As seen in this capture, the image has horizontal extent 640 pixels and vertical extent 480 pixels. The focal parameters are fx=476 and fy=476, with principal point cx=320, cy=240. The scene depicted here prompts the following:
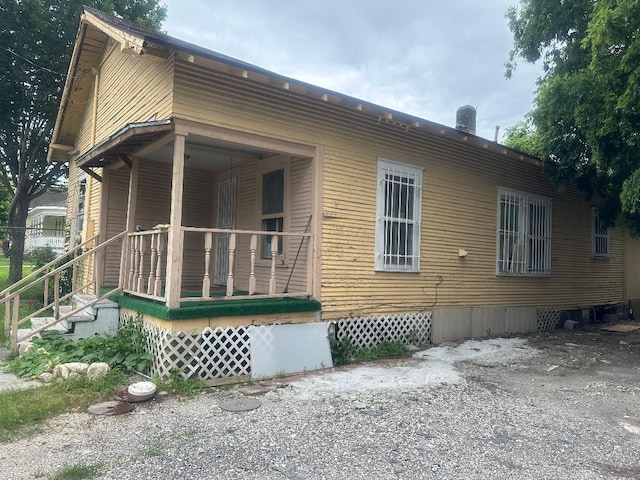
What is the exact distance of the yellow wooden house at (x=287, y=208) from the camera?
6.13 metres

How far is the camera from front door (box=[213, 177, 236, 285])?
360 inches

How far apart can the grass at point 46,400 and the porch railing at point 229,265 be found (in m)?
1.28

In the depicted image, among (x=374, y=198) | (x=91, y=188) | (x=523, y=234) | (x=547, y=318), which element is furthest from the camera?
(x=547, y=318)

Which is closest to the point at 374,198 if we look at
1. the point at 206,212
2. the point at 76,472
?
the point at 206,212

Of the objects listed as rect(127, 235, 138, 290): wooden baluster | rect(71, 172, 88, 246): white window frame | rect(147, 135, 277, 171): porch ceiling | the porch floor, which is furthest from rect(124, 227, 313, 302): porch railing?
rect(71, 172, 88, 246): white window frame

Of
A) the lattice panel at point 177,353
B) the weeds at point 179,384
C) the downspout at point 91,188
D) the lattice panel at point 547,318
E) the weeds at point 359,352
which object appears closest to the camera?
the weeds at point 179,384

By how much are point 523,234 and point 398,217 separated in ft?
12.6

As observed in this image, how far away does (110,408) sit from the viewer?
187 inches

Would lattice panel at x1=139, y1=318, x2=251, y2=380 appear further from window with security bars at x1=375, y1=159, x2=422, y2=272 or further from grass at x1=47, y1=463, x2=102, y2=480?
window with security bars at x1=375, y1=159, x2=422, y2=272

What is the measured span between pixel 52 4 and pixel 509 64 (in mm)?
12900

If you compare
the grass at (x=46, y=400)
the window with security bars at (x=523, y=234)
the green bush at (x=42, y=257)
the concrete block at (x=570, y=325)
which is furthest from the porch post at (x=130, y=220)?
the concrete block at (x=570, y=325)

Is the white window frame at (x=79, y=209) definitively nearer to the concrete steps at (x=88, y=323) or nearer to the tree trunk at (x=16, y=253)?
the tree trunk at (x=16, y=253)

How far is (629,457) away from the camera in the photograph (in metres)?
3.88

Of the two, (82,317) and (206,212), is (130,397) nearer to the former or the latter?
(82,317)
